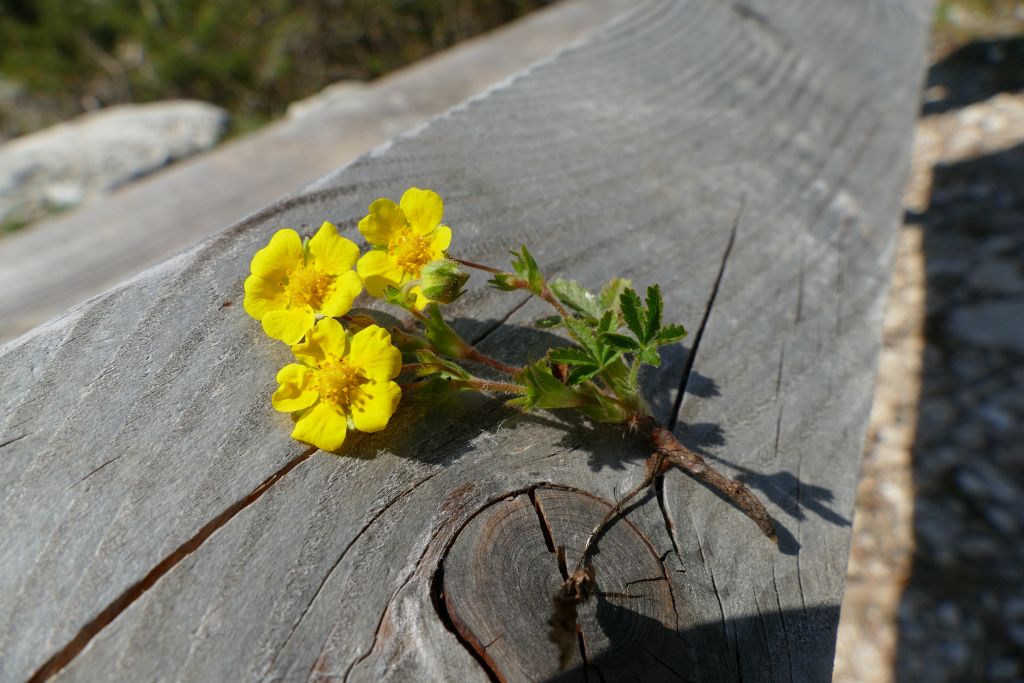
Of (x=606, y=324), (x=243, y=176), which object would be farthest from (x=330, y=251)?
(x=243, y=176)

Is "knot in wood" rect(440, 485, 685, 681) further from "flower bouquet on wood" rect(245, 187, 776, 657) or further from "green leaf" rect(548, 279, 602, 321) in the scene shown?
"green leaf" rect(548, 279, 602, 321)

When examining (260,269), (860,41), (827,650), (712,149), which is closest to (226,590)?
(260,269)

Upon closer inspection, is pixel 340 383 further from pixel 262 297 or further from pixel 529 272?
pixel 529 272

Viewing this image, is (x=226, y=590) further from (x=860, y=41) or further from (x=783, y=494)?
(x=860, y=41)

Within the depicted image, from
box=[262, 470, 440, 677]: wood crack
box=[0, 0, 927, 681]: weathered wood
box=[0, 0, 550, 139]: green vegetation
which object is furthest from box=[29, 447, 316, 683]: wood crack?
box=[0, 0, 550, 139]: green vegetation

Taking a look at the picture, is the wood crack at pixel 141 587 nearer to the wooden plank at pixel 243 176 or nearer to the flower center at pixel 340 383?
the flower center at pixel 340 383
